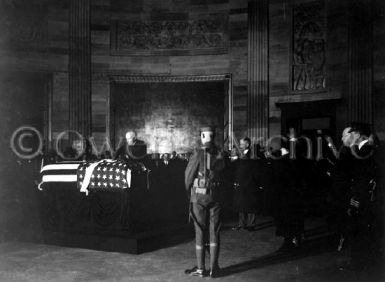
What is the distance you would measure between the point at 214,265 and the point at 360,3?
31.0 ft

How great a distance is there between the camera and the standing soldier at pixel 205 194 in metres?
5.78

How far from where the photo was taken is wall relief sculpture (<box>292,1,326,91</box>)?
1314 cm

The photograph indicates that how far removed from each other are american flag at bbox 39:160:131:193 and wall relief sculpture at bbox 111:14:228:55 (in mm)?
7422

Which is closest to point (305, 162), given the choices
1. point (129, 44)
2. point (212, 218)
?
point (212, 218)

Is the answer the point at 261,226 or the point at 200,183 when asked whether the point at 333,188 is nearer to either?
the point at 200,183

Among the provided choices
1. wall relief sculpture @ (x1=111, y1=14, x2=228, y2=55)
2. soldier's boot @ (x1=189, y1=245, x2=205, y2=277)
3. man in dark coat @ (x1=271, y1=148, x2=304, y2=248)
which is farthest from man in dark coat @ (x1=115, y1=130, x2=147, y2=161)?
wall relief sculpture @ (x1=111, y1=14, x2=228, y2=55)

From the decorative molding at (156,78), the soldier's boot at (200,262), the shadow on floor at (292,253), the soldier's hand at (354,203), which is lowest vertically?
the shadow on floor at (292,253)

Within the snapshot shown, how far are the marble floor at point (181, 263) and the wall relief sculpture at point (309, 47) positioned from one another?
20.9ft

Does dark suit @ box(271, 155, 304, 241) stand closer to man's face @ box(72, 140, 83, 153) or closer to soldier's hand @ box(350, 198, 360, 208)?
soldier's hand @ box(350, 198, 360, 208)

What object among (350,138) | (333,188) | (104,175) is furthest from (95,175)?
(350,138)

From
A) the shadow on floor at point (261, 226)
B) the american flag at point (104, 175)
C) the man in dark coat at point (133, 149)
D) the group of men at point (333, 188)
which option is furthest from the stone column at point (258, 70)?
the group of men at point (333, 188)

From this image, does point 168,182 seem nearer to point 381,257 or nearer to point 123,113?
point 381,257

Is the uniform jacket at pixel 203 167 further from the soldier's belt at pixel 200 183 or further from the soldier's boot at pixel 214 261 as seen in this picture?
the soldier's boot at pixel 214 261

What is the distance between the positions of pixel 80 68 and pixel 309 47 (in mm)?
7241
